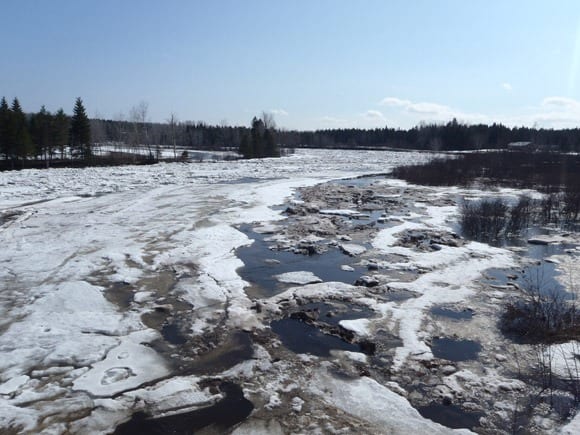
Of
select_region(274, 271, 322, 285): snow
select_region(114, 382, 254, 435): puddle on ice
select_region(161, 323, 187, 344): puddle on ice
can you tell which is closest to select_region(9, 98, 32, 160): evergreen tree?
select_region(274, 271, 322, 285): snow

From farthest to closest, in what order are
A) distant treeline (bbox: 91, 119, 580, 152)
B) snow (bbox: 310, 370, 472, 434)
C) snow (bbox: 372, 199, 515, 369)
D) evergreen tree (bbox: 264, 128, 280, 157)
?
distant treeline (bbox: 91, 119, 580, 152) < evergreen tree (bbox: 264, 128, 280, 157) < snow (bbox: 372, 199, 515, 369) < snow (bbox: 310, 370, 472, 434)

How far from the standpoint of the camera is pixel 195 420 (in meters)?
4.66

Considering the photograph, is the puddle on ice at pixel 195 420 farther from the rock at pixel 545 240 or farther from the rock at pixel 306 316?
the rock at pixel 545 240

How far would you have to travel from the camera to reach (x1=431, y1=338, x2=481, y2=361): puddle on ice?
6.20 meters

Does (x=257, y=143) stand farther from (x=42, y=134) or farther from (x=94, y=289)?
(x=94, y=289)

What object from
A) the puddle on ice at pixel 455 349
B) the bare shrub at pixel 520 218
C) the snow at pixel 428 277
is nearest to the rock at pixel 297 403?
the snow at pixel 428 277

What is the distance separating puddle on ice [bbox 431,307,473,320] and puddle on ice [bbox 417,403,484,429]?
115 inches

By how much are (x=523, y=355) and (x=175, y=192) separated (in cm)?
2217

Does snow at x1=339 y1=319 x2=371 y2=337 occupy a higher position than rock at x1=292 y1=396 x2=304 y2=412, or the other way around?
snow at x1=339 y1=319 x2=371 y2=337

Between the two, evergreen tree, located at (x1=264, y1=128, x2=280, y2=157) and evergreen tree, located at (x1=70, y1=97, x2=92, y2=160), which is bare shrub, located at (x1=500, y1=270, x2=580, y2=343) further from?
evergreen tree, located at (x1=264, y1=128, x2=280, y2=157)

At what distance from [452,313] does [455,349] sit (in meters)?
1.51

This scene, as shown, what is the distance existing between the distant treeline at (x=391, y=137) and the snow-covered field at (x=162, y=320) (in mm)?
78170

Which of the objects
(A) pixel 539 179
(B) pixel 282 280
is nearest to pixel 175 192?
(B) pixel 282 280

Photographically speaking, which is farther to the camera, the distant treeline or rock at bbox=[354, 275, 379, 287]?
the distant treeline
